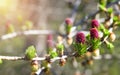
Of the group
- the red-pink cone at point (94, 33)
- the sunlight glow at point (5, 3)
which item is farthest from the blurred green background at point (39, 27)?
the red-pink cone at point (94, 33)

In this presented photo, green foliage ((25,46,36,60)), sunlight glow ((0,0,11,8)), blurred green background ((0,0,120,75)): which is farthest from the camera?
sunlight glow ((0,0,11,8))

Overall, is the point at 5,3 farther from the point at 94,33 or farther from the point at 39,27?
the point at 94,33

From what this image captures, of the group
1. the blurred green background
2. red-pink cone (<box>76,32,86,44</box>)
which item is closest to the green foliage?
red-pink cone (<box>76,32,86,44</box>)

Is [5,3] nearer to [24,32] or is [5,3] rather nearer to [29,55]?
[24,32]

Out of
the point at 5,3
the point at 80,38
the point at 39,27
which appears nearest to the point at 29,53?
the point at 80,38

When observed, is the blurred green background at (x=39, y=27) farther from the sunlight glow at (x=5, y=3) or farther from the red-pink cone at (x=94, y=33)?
the red-pink cone at (x=94, y=33)

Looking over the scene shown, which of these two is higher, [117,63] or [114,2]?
[114,2]

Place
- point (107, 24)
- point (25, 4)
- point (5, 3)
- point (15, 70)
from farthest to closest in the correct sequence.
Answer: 1. point (5, 3)
2. point (25, 4)
3. point (15, 70)
4. point (107, 24)

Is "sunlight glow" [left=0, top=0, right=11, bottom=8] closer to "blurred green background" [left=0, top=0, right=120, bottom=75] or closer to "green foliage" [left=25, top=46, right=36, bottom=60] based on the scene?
"blurred green background" [left=0, top=0, right=120, bottom=75]

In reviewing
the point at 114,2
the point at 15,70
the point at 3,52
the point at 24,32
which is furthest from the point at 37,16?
the point at 114,2

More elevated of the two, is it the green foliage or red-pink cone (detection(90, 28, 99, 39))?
red-pink cone (detection(90, 28, 99, 39))

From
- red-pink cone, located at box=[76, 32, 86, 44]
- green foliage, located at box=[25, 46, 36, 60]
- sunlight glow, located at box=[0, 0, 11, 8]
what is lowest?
sunlight glow, located at box=[0, 0, 11, 8]
